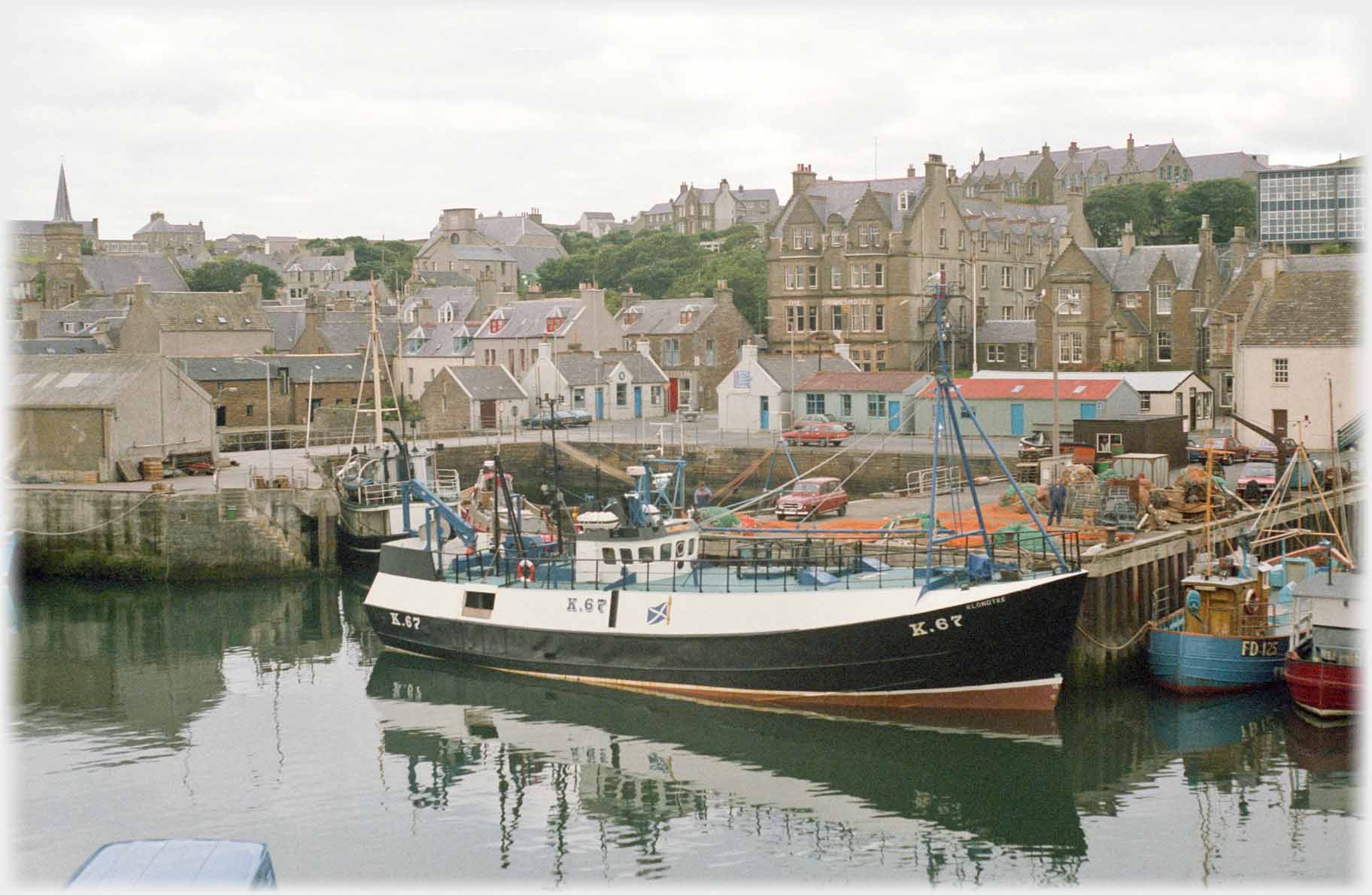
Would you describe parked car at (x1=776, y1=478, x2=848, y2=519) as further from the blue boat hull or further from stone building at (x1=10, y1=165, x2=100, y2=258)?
stone building at (x1=10, y1=165, x2=100, y2=258)

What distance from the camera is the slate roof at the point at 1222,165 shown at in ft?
394

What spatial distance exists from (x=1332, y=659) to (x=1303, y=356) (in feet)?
80.8

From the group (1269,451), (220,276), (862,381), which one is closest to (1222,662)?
(1269,451)

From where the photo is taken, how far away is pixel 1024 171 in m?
126

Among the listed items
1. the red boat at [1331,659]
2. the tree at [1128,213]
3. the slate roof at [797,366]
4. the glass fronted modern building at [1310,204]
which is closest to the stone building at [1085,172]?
the tree at [1128,213]

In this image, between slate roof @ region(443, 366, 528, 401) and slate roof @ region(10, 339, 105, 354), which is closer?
slate roof @ region(443, 366, 528, 401)

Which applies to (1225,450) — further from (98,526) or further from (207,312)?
(207,312)

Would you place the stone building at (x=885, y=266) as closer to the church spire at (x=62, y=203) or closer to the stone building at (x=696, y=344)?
the stone building at (x=696, y=344)

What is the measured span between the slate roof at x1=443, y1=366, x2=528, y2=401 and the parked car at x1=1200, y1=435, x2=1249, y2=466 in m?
30.7

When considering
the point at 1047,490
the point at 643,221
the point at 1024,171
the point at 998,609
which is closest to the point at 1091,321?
the point at 1047,490

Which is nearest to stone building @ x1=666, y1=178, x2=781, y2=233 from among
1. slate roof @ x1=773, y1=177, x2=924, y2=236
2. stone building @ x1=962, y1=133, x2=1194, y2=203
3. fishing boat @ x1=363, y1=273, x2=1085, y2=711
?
stone building @ x1=962, y1=133, x2=1194, y2=203

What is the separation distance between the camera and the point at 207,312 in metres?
71.7

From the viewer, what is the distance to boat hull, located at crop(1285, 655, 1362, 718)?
24109 mm

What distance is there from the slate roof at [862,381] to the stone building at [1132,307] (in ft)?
30.6
